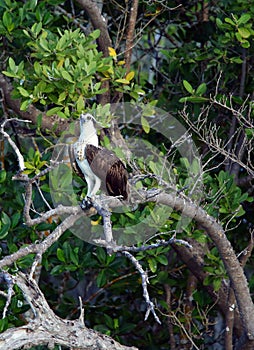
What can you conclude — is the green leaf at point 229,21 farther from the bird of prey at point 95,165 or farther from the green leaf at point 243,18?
the bird of prey at point 95,165

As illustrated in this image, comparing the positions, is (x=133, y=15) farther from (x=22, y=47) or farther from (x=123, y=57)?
(x=22, y=47)

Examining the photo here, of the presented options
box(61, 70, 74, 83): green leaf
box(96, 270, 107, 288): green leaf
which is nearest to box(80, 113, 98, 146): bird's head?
box(61, 70, 74, 83): green leaf

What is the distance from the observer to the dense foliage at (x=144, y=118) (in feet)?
17.0

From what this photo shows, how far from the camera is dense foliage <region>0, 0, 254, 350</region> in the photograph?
17.0ft

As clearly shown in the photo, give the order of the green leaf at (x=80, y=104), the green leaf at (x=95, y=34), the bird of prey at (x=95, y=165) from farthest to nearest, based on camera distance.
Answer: the green leaf at (x=95, y=34) → the green leaf at (x=80, y=104) → the bird of prey at (x=95, y=165)

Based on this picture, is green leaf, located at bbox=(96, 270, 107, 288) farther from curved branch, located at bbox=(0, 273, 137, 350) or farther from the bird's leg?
curved branch, located at bbox=(0, 273, 137, 350)

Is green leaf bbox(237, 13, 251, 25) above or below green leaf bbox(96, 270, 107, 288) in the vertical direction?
above

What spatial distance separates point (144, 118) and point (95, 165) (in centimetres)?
110

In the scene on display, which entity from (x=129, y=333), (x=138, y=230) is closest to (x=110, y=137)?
(x=138, y=230)

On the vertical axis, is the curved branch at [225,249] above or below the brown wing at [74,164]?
below

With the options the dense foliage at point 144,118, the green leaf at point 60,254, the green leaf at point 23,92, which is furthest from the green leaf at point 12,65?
the green leaf at point 60,254

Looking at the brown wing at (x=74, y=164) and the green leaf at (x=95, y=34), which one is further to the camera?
the green leaf at (x=95, y=34)

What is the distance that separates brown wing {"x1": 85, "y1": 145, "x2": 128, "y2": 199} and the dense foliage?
29cm

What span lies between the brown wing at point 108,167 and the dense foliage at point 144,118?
0.29 metres
